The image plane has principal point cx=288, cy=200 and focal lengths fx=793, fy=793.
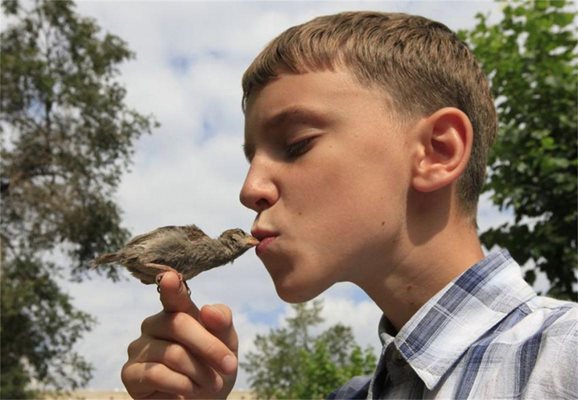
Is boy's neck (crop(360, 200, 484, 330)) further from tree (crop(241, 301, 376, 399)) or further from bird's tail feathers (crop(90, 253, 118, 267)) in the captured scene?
tree (crop(241, 301, 376, 399))

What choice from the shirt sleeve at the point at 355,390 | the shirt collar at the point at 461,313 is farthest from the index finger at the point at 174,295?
the shirt sleeve at the point at 355,390

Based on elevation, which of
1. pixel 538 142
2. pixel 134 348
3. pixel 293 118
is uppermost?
pixel 538 142

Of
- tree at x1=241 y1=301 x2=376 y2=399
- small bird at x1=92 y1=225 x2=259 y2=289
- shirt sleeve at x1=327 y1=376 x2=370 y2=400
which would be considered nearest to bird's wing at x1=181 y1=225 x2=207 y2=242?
small bird at x1=92 y1=225 x2=259 y2=289

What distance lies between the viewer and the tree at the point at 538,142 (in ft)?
20.3

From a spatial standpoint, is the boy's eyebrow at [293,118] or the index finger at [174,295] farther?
the boy's eyebrow at [293,118]

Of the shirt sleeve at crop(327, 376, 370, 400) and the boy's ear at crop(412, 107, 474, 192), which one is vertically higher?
the boy's ear at crop(412, 107, 474, 192)

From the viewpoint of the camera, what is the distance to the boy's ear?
1.98 meters

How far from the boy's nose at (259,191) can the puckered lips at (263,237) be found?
54 millimetres

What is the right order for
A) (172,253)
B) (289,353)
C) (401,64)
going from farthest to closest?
(289,353) → (401,64) → (172,253)

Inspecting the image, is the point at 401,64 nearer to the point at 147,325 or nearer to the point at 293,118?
the point at 293,118

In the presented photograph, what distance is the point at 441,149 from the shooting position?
203 cm

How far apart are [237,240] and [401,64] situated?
2.46 feet

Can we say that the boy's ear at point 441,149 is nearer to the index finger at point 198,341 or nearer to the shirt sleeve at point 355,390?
the index finger at point 198,341

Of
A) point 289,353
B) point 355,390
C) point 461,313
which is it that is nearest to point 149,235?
point 461,313
